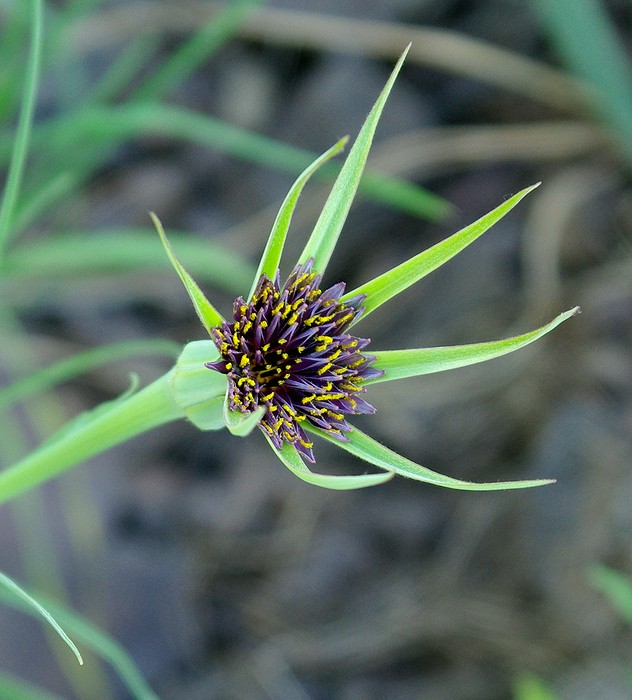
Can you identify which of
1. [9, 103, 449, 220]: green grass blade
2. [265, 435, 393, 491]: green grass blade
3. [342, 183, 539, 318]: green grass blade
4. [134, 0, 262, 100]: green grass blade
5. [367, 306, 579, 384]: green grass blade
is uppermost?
[134, 0, 262, 100]: green grass blade

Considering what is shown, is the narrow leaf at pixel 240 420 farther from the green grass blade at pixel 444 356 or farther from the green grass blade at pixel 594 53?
the green grass blade at pixel 594 53

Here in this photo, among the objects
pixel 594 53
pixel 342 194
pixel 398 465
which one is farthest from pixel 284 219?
pixel 594 53

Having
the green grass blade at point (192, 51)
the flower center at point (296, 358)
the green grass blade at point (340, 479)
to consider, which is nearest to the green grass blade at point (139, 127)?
the green grass blade at point (192, 51)

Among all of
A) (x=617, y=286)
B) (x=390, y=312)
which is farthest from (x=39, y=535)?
(x=617, y=286)

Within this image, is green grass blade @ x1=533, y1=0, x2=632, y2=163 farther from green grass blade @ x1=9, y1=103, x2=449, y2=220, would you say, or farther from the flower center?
the flower center

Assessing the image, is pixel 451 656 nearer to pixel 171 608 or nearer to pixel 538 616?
pixel 538 616

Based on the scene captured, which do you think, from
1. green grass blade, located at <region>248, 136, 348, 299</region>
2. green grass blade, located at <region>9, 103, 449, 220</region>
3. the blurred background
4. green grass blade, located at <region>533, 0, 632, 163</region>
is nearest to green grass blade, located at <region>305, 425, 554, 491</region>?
green grass blade, located at <region>248, 136, 348, 299</region>

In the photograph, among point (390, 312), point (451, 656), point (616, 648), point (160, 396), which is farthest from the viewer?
point (390, 312)
